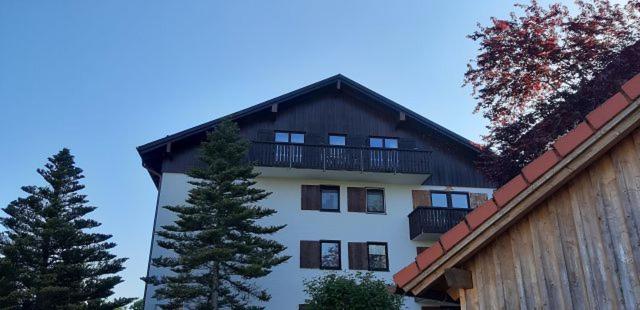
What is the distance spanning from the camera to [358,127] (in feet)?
83.8

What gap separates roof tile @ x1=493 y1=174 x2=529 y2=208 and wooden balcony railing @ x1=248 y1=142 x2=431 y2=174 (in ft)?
58.2

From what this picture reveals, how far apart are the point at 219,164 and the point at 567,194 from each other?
15908 millimetres

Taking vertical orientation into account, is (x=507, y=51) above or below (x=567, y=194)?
above

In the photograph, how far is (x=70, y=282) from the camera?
20.0 meters

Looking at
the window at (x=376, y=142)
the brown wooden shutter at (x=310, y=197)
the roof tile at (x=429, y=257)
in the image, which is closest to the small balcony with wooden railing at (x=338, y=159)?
the brown wooden shutter at (x=310, y=197)

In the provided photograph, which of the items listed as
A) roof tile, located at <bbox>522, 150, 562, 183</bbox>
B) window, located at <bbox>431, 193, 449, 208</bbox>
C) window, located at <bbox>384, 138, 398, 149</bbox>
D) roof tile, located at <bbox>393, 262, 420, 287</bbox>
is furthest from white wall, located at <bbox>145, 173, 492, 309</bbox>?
roof tile, located at <bbox>522, 150, 562, 183</bbox>

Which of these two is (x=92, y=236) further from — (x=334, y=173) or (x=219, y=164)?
(x=334, y=173)

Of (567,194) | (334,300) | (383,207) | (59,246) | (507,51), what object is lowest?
(567,194)

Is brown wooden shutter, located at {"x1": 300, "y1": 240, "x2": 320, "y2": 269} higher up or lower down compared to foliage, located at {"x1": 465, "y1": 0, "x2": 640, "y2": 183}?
lower down

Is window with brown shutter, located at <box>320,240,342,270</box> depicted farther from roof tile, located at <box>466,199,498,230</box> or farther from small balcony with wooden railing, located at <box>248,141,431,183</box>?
roof tile, located at <box>466,199,498,230</box>

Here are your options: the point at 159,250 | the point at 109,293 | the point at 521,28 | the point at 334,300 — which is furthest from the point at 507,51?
the point at 109,293

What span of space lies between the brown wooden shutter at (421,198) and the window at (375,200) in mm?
1400

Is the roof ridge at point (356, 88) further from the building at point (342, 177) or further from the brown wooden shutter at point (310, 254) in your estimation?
the brown wooden shutter at point (310, 254)

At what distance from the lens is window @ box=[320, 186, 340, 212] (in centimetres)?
2362
